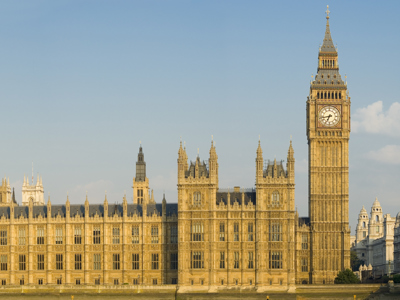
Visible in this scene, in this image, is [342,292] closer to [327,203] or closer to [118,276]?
[327,203]

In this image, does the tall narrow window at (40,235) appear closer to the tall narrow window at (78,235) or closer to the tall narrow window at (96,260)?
the tall narrow window at (78,235)

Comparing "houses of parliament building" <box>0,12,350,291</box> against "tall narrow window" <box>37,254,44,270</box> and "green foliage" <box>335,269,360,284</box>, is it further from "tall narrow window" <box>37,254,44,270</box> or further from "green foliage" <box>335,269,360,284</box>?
"green foliage" <box>335,269,360,284</box>

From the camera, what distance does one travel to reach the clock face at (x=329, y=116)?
156 m

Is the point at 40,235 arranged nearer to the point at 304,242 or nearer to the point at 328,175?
the point at 304,242

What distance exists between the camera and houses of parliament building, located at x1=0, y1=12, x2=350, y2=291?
141000mm

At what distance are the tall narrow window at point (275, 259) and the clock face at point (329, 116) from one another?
27.4m

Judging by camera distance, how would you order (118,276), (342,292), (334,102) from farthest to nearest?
(334,102)
(118,276)
(342,292)

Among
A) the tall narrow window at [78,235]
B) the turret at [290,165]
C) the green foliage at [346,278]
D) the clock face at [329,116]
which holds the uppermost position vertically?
the clock face at [329,116]

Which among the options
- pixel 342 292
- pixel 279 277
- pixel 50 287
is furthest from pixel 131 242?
pixel 342 292

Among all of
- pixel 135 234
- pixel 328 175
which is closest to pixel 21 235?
pixel 135 234

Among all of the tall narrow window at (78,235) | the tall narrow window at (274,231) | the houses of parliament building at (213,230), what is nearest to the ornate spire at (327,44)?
the houses of parliament building at (213,230)

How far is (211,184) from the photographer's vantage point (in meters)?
142

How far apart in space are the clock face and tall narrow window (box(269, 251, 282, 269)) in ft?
89.9

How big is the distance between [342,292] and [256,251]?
1454 cm
